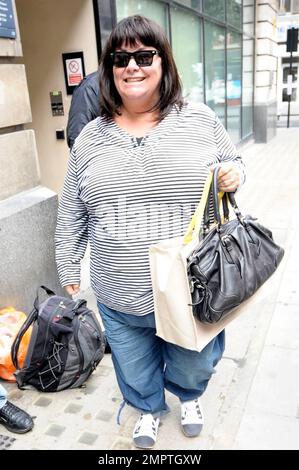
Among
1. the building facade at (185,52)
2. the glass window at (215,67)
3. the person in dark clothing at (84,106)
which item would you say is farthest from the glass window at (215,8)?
the person in dark clothing at (84,106)

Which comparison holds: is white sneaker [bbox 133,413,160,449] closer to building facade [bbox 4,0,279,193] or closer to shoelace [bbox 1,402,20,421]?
shoelace [bbox 1,402,20,421]

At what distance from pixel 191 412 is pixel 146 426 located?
0.24 meters

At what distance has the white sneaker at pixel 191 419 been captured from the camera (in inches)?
94.1

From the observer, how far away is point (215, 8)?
9.34 metres

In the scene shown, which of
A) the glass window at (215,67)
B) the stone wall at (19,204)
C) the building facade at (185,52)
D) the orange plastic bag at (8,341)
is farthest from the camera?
the glass window at (215,67)

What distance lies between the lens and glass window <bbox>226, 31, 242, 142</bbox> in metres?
10.7

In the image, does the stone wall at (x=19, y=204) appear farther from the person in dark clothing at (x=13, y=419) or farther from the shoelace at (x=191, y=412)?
the shoelace at (x=191, y=412)

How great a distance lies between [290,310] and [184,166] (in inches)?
91.5

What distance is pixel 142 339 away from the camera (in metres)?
2.16

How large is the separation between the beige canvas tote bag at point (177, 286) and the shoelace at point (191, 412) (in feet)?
2.47

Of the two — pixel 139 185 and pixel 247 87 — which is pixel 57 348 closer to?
pixel 139 185

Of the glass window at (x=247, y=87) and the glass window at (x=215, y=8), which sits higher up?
the glass window at (x=215, y=8)

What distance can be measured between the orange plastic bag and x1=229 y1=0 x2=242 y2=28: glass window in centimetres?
932

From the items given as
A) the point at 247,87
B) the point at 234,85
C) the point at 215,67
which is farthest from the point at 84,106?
the point at 247,87
